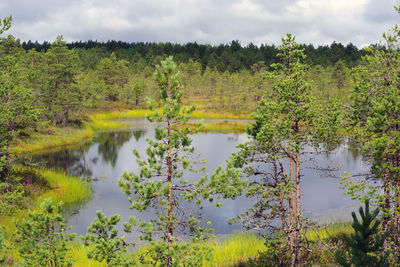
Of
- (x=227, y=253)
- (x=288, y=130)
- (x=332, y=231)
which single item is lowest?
(x=227, y=253)

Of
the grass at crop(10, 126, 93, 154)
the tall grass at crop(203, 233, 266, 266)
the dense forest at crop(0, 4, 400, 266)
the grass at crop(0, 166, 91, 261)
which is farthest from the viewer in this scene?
the grass at crop(10, 126, 93, 154)

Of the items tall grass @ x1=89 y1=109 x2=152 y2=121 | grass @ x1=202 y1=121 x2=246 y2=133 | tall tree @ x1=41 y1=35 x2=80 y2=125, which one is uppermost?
tall tree @ x1=41 y1=35 x2=80 y2=125

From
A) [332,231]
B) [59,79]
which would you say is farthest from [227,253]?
[59,79]

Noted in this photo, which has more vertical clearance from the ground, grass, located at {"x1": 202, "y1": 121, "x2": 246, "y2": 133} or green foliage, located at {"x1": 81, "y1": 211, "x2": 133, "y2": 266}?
grass, located at {"x1": 202, "y1": 121, "x2": 246, "y2": 133}

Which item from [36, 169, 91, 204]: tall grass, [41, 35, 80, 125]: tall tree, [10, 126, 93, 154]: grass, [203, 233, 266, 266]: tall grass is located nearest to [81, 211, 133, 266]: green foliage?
[203, 233, 266, 266]: tall grass

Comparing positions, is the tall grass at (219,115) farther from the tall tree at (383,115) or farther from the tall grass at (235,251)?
the tall tree at (383,115)

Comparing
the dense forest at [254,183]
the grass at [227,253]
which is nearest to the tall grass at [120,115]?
the dense forest at [254,183]

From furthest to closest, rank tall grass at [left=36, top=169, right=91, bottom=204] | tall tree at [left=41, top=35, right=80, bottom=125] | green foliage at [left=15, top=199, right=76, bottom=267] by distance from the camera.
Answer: tall tree at [left=41, top=35, right=80, bottom=125]
tall grass at [left=36, top=169, right=91, bottom=204]
green foliage at [left=15, top=199, right=76, bottom=267]

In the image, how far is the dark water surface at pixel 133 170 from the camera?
25.6m

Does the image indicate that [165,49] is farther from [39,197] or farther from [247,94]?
[39,197]

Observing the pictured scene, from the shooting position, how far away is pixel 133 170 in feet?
129

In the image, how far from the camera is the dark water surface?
84.0ft

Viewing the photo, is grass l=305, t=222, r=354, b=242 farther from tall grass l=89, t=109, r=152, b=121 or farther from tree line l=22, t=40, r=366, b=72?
tree line l=22, t=40, r=366, b=72

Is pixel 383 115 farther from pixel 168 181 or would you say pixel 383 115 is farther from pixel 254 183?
pixel 168 181
